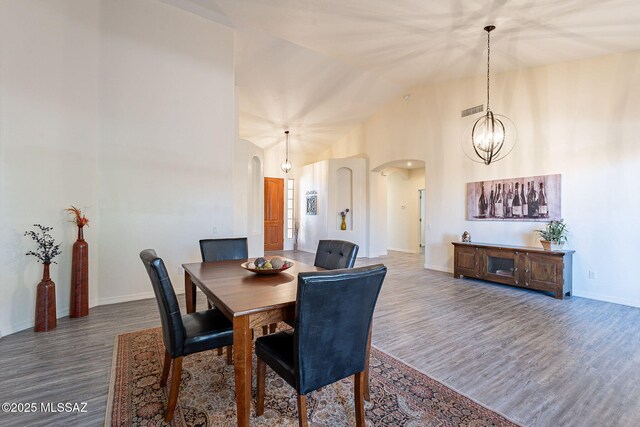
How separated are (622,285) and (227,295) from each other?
212 inches

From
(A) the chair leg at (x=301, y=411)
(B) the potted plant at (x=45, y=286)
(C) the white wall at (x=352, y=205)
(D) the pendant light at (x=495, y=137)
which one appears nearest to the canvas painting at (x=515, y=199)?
(D) the pendant light at (x=495, y=137)

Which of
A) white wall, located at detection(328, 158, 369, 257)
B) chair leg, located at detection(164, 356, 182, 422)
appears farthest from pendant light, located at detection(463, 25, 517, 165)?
chair leg, located at detection(164, 356, 182, 422)

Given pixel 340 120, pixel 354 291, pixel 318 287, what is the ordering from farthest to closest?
pixel 340 120 → pixel 354 291 → pixel 318 287

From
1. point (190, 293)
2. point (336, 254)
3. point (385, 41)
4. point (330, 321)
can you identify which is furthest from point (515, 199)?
point (190, 293)

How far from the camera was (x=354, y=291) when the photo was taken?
1420 mm

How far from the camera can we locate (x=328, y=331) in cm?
143

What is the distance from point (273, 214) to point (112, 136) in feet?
18.8

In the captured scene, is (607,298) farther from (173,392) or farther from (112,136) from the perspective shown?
(112,136)

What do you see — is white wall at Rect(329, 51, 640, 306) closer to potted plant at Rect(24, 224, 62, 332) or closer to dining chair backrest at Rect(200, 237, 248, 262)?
dining chair backrest at Rect(200, 237, 248, 262)

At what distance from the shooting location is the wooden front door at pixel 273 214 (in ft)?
30.1

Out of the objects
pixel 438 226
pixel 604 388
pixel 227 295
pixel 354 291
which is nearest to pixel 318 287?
pixel 354 291

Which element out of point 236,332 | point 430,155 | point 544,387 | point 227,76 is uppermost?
point 227,76

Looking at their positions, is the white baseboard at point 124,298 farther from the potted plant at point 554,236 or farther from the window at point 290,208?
the potted plant at point 554,236

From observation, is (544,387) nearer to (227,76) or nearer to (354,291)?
(354,291)
